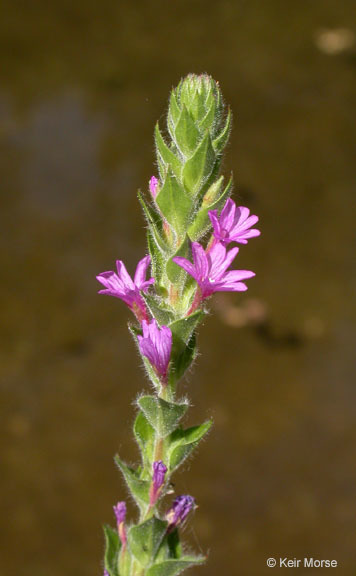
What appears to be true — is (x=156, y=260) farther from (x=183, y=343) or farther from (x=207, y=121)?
(x=207, y=121)

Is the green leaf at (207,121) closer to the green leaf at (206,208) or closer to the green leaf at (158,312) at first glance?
the green leaf at (206,208)

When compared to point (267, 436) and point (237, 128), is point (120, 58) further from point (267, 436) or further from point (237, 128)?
point (267, 436)

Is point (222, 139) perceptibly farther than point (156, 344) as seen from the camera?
Yes

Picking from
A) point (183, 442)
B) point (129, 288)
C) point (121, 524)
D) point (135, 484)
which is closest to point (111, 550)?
point (121, 524)

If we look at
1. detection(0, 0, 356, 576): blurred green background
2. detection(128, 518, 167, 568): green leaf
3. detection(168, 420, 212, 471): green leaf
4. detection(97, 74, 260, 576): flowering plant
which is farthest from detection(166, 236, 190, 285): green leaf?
detection(0, 0, 356, 576): blurred green background

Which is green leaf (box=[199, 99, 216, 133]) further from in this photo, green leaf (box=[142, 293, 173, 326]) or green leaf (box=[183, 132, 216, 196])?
green leaf (box=[142, 293, 173, 326])

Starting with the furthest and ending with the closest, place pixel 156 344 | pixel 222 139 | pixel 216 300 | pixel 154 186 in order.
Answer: pixel 216 300 → pixel 154 186 → pixel 222 139 → pixel 156 344
